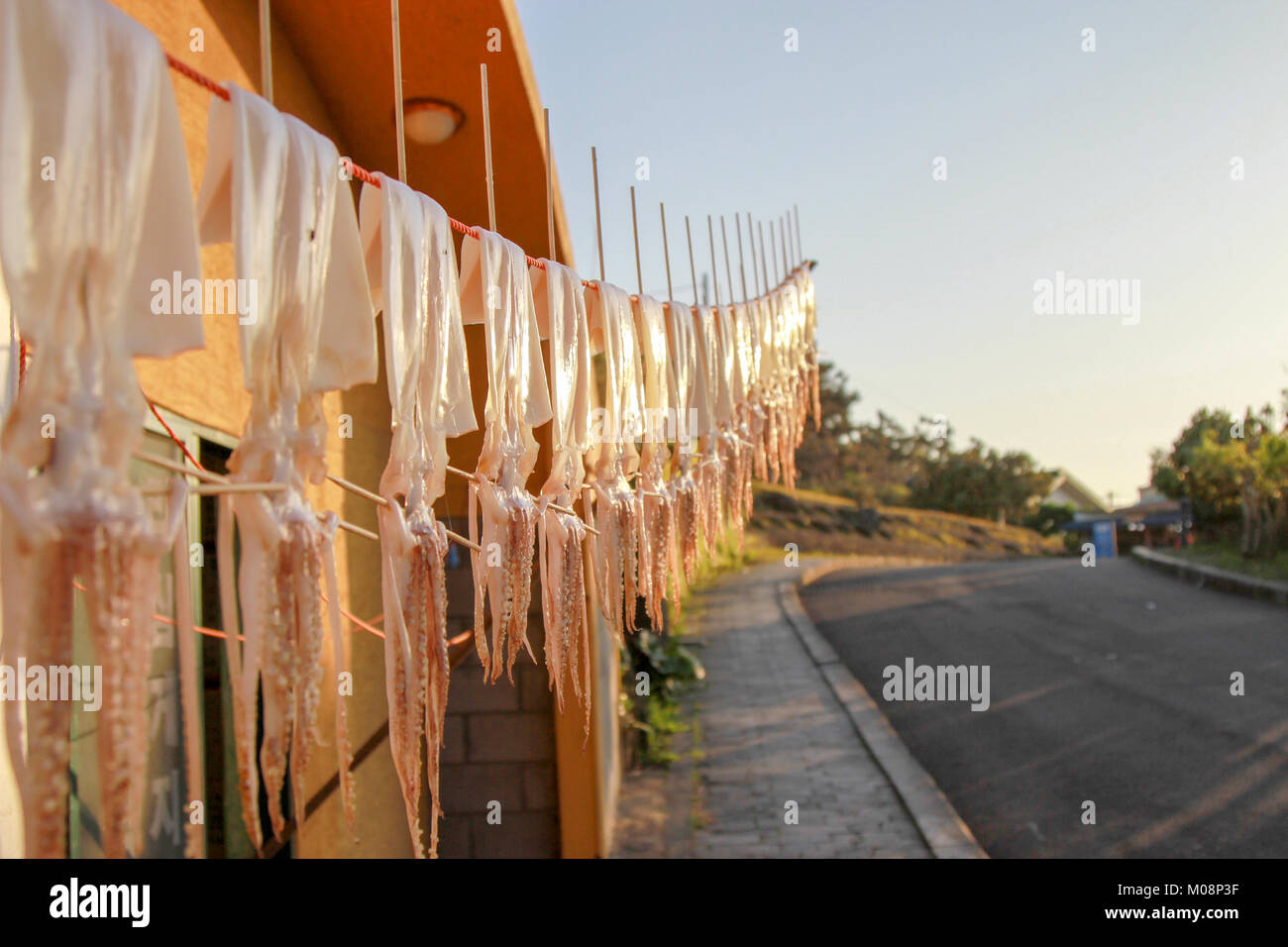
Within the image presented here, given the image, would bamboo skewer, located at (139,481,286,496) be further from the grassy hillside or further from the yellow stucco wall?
the grassy hillside

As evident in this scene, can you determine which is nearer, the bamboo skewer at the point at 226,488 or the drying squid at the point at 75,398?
the drying squid at the point at 75,398

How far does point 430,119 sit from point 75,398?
9.63ft

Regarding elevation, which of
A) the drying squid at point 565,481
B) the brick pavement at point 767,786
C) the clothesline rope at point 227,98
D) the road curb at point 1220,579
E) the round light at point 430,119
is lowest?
the brick pavement at point 767,786

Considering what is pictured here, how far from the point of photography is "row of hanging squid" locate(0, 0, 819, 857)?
33.5 inches

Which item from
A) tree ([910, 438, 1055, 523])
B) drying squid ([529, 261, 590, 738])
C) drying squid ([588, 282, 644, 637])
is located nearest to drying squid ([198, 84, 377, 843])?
drying squid ([529, 261, 590, 738])

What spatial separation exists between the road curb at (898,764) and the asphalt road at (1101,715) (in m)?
0.15

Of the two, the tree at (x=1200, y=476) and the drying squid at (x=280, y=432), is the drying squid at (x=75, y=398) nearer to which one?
the drying squid at (x=280, y=432)

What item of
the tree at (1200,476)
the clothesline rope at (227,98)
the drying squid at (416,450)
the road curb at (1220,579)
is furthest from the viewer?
the tree at (1200,476)

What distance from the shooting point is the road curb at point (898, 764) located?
22.7 feet

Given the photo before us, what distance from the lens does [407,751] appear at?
127 cm

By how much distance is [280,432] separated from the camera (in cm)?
108

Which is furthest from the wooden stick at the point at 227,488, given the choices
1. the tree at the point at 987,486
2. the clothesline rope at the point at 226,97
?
the tree at the point at 987,486
